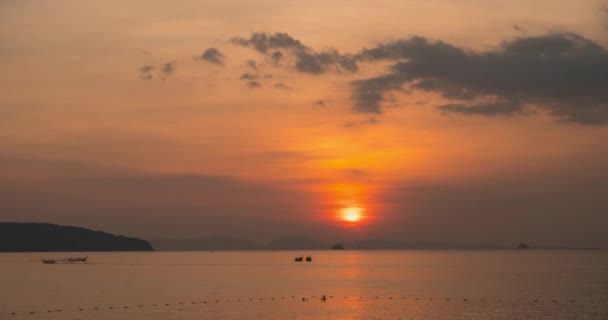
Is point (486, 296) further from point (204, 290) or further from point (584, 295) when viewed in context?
point (204, 290)

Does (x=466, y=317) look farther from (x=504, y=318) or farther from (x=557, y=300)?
(x=557, y=300)

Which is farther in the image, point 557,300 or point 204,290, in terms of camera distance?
point 204,290

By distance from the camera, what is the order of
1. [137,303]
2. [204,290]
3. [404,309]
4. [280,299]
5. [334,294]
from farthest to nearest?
1. [204,290]
2. [334,294]
3. [280,299]
4. [137,303]
5. [404,309]

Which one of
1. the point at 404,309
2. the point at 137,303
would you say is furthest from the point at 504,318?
the point at 137,303

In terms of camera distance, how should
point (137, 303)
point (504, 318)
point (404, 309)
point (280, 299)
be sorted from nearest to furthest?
point (504, 318) < point (404, 309) < point (137, 303) < point (280, 299)

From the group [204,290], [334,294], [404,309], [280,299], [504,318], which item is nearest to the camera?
[504,318]

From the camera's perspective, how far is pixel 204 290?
11725 cm

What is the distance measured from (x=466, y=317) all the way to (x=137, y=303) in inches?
1662

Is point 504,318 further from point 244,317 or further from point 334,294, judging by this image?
point 334,294

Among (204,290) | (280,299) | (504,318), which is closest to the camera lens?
(504,318)

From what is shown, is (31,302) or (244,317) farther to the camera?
(31,302)

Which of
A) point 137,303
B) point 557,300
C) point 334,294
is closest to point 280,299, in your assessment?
point 334,294

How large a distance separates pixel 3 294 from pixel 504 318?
2937 inches

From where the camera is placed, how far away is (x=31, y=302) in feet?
313
